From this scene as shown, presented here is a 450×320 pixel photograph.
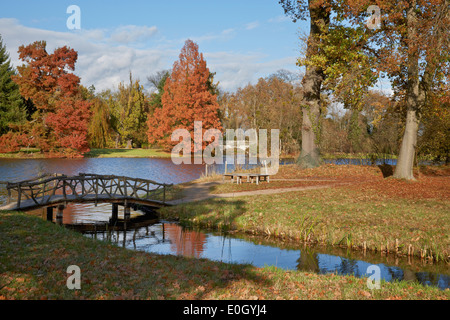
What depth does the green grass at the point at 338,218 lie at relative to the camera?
39.8 feet

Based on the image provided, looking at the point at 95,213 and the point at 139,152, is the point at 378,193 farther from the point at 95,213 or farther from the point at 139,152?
the point at 139,152

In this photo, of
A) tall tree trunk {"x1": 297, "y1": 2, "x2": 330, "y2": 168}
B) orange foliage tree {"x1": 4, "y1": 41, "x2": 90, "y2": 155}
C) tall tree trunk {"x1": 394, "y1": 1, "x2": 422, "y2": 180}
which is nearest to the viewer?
tall tree trunk {"x1": 394, "y1": 1, "x2": 422, "y2": 180}

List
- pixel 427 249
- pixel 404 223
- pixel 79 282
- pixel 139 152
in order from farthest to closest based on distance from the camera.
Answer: pixel 139 152 → pixel 404 223 → pixel 427 249 → pixel 79 282

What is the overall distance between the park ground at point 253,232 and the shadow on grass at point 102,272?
18 mm

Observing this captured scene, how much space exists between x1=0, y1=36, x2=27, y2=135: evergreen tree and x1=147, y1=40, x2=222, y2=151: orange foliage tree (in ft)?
54.4

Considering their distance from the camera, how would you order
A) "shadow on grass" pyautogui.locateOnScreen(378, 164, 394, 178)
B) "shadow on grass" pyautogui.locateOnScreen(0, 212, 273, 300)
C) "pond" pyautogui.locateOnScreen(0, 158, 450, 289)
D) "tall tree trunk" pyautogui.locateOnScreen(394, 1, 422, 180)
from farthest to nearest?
"shadow on grass" pyautogui.locateOnScreen(378, 164, 394, 178) → "tall tree trunk" pyautogui.locateOnScreen(394, 1, 422, 180) → "pond" pyautogui.locateOnScreen(0, 158, 450, 289) → "shadow on grass" pyautogui.locateOnScreen(0, 212, 273, 300)

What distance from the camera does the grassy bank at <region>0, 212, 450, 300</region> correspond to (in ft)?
21.4

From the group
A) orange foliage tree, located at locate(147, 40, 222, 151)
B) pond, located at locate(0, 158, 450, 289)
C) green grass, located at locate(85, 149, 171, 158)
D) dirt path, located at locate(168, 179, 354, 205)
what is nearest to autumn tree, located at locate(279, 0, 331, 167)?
dirt path, located at locate(168, 179, 354, 205)

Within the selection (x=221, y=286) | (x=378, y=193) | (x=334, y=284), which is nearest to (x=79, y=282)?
(x=221, y=286)

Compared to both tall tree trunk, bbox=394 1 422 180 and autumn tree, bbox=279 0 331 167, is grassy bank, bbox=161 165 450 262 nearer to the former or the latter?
tall tree trunk, bbox=394 1 422 180

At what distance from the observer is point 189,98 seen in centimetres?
5016

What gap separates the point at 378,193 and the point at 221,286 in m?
12.7

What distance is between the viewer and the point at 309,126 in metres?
27.2

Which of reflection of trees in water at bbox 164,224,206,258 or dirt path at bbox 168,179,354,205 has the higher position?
dirt path at bbox 168,179,354,205
